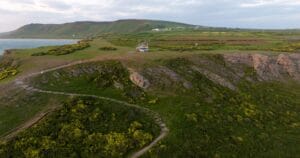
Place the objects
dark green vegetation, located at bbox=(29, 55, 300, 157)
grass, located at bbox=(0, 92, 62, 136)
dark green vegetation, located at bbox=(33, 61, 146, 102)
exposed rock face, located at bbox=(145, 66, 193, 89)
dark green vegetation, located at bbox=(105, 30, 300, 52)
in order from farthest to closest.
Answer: dark green vegetation, located at bbox=(105, 30, 300, 52), exposed rock face, located at bbox=(145, 66, 193, 89), dark green vegetation, located at bbox=(33, 61, 146, 102), dark green vegetation, located at bbox=(29, 55, 300, 157), grass, located at bbox=(0, 92, 62, 136)

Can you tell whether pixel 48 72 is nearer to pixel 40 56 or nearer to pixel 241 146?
pixel 40 56

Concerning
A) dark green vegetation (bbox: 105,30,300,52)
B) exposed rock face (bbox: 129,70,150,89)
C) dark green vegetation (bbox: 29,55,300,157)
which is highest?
dark green vegetation (bbox: 105,30,300,52)

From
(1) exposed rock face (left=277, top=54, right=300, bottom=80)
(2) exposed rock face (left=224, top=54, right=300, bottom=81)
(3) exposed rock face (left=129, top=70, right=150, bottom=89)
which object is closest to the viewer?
(3) exposed rock face (left=129, top=70, right=150, bottom=89)

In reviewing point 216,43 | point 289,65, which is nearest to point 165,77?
point 289,65

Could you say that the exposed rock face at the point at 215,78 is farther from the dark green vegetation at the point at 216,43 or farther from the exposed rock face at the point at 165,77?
the dark green vegetation at the point at 216,43

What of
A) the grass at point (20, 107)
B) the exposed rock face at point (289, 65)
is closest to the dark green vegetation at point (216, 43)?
the exposed rock face at point (289, 65)

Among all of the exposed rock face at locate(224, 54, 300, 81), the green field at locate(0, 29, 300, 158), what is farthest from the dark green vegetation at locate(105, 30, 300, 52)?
the green field at locate(0, 29, 300, 158)

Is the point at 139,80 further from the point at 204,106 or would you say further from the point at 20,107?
the point at 20,107

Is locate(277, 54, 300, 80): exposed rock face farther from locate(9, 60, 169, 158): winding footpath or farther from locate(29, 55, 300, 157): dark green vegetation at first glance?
locate(9, 60, 169, 158): winding footpath
